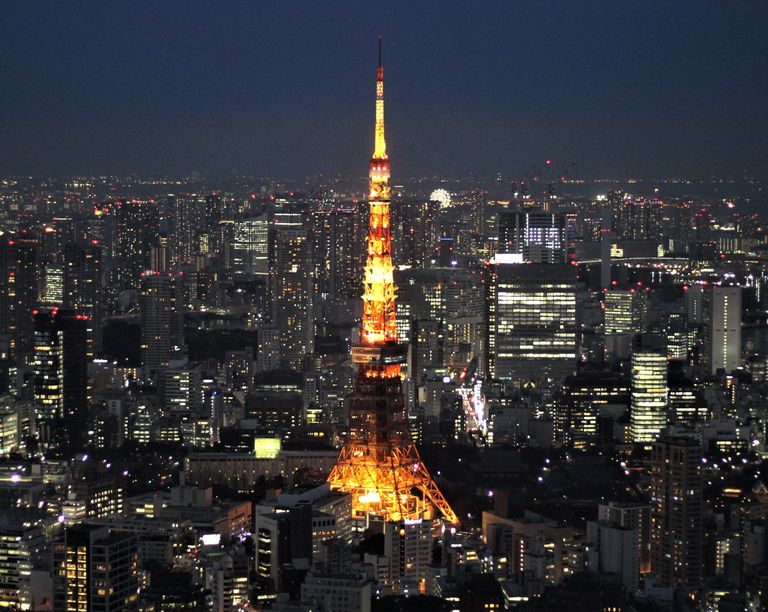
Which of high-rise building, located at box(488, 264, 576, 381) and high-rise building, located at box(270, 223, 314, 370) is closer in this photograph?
high-rise building, located at box(488, 264, 576, 381)

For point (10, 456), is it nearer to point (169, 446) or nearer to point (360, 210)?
point (169, 446)

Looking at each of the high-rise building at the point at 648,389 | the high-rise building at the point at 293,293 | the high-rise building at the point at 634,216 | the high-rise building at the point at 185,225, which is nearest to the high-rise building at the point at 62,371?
the high-rise building at the point at 185,225

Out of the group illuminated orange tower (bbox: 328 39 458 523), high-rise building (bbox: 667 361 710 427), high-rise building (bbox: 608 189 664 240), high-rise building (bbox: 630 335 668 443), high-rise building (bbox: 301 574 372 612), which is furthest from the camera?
high-rise building (bbox: 608 189 664 240)

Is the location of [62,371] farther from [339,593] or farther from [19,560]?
[339,593]

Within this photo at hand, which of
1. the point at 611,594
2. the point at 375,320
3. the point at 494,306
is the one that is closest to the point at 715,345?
the point at 494,306

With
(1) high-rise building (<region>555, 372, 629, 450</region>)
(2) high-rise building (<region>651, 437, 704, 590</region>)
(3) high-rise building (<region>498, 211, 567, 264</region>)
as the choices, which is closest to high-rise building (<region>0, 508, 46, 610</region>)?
(2) high-rise building (<region>651, 437, 704, 590</region>)

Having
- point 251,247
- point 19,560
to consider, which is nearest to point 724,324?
point 251,247

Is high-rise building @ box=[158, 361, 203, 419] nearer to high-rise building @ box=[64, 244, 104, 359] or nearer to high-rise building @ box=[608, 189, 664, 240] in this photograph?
high-rise building @ box=[64, 244, 104, 359]
